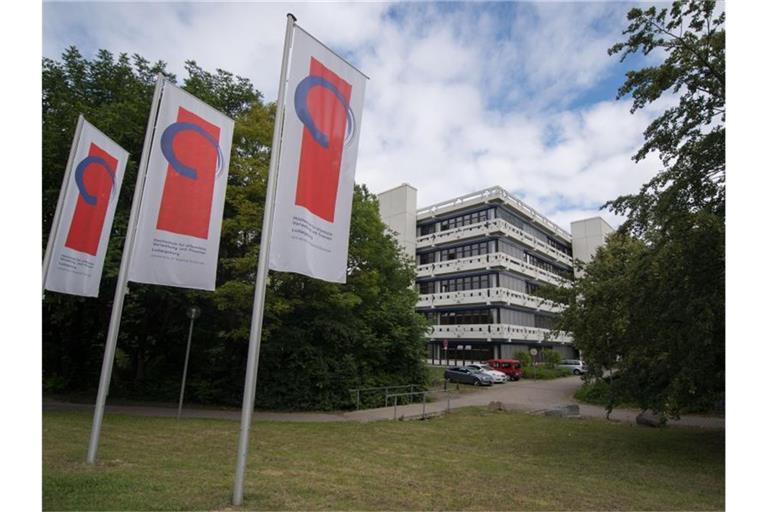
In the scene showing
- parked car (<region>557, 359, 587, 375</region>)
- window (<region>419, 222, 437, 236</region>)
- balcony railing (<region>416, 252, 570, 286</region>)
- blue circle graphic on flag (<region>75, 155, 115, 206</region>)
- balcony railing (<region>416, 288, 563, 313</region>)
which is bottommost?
parked car (<region>557, 359, 587, 375</region>)

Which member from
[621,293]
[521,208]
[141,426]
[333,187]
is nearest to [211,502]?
[333,187]

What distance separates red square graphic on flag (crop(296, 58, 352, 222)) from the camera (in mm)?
6176

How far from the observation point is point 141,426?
11.7 metres

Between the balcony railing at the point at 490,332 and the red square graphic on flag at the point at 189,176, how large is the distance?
3289 cm

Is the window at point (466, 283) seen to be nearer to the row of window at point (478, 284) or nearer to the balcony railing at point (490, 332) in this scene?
the row of window at point (478, 284)

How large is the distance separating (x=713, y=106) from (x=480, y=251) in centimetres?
3339

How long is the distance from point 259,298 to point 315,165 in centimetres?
192

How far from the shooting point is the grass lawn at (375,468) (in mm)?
5758

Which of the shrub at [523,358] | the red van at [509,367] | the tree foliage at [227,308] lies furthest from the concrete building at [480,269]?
the tree foliage at [227,308]

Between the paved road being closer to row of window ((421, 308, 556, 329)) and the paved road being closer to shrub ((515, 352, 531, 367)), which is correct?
shrub ((515, 352, 531, 367))

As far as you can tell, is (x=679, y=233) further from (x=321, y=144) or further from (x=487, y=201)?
(x=487, y=201)

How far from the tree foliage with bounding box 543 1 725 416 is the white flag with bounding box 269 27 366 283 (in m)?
6.68

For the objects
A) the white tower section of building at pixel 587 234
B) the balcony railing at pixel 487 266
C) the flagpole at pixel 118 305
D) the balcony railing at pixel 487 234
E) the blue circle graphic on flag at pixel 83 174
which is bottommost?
the flagpole at pixel 118 305

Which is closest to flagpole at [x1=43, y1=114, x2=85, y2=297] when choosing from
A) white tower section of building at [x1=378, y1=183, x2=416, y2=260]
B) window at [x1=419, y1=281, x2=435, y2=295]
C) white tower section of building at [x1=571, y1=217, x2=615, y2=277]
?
white tower section of building at [x1=378, y1=183, x2=416, y2=260]
